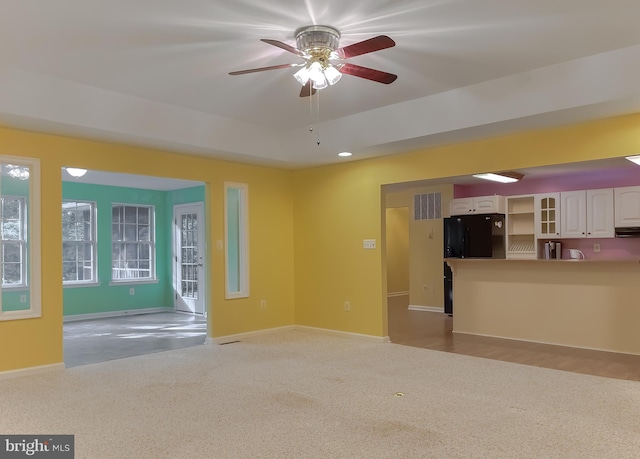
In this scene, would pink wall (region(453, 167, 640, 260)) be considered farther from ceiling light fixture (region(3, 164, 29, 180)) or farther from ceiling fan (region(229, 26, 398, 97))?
ceiling light fixture (region(3, 164, 29, 180))

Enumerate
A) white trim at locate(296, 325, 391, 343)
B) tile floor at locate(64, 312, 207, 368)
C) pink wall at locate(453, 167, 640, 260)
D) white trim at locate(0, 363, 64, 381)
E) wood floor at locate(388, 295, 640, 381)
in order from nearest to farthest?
white trim at locate(0, 363, 64, 381) < wood floor at locate(388, 295, 640, 381) < tile floor at locate(64, 312, 207, 368) < white trim at locate(296, 325, 391, 343) < pink wall at locate(453, 167, 640, 260)

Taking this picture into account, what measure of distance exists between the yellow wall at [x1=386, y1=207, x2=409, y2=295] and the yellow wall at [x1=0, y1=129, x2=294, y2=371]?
4765mm

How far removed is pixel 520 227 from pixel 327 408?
503 centimetres

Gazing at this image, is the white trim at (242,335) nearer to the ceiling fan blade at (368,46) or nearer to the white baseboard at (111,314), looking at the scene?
the white baseboard at (111,314)

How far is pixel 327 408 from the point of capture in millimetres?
3566

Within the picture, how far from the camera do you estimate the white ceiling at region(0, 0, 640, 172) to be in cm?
305

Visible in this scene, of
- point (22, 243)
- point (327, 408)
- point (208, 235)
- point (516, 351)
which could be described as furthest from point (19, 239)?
point (516, 351)

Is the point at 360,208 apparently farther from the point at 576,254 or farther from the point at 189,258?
the point at 189,258

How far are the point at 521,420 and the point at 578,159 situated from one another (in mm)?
2518

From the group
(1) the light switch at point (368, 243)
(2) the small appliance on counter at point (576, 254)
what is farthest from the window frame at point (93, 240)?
(2) the small appliance on counter at point (576, 254)

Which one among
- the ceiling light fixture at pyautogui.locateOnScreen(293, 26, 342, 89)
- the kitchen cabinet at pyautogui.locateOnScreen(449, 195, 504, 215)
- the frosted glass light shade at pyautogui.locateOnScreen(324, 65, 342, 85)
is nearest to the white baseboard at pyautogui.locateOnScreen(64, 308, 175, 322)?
the kitchen cabinet at pyautogui.locateOnScreen(449, 195, 504, 215)

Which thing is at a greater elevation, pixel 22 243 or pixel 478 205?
pixel 478 205

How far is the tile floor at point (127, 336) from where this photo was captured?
18.2ft

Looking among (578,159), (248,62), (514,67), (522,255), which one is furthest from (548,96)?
(522,255)
